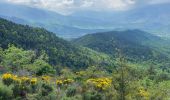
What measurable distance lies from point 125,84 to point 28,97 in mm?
4868

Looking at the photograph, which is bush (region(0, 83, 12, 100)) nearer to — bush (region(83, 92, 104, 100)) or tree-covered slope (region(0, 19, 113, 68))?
bush (region(83, 92, 104, 100))

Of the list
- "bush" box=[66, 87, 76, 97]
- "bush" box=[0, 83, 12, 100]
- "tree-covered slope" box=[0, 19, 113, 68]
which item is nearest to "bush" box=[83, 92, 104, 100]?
"bush" box=[66, 87, 76, 97]

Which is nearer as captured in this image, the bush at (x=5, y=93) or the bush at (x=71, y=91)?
the bush at (x=5, y=93)

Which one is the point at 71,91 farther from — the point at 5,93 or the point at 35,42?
the point at 35,42

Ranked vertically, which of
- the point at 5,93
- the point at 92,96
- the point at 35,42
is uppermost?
the point at 5,93

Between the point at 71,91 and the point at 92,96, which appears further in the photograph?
the point at 71,91

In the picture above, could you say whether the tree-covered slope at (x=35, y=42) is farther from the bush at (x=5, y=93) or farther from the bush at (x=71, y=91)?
the bush at (x=5, y=93)

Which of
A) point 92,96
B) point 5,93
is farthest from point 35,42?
point 5,93

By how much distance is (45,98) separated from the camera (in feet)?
65.4

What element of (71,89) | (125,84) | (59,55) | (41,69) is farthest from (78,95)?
(59,55)

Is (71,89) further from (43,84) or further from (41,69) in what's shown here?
(41,69)

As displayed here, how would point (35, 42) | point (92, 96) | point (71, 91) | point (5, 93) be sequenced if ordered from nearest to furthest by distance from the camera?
point (5, 93)
point (92, 96)
point (71, 91)
point (35, 42)

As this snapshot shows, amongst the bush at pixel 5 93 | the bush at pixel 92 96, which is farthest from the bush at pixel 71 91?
the bush at pixel 5 93

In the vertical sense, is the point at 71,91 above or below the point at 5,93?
below
